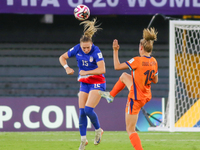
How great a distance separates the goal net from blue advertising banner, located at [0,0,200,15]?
63 centimetres

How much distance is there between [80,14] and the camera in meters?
6.92

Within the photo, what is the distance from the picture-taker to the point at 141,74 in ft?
15.8

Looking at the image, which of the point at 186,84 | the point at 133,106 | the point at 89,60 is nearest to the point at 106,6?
the point at 186,84

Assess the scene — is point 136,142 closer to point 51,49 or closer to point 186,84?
point 186,84

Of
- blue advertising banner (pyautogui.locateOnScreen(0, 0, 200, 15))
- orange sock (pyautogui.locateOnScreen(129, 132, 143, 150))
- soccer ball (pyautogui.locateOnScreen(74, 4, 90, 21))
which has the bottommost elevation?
orange sock (pyautogui.locateOnScreen(129, 132, 143, 150))

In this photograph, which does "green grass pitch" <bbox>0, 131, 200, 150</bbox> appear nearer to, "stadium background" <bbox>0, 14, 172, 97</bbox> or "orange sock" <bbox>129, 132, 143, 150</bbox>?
"orange sock" <bbox>129, 132, 143, 150</bbox>

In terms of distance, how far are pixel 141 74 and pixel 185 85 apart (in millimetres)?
5873

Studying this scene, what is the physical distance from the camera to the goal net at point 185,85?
8.59 meters

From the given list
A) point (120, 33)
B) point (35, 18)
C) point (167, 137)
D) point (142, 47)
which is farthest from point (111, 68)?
point (142, 47)

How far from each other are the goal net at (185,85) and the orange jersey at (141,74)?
145 inches

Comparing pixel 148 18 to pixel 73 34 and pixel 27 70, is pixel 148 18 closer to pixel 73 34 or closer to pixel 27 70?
pixel 73 34

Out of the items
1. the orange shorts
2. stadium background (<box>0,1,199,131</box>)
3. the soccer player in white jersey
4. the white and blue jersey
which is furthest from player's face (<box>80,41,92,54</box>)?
stadium background (<box>0,1,199,131</box>)

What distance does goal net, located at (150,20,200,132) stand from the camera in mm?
8586

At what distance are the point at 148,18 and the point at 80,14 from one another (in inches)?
207
